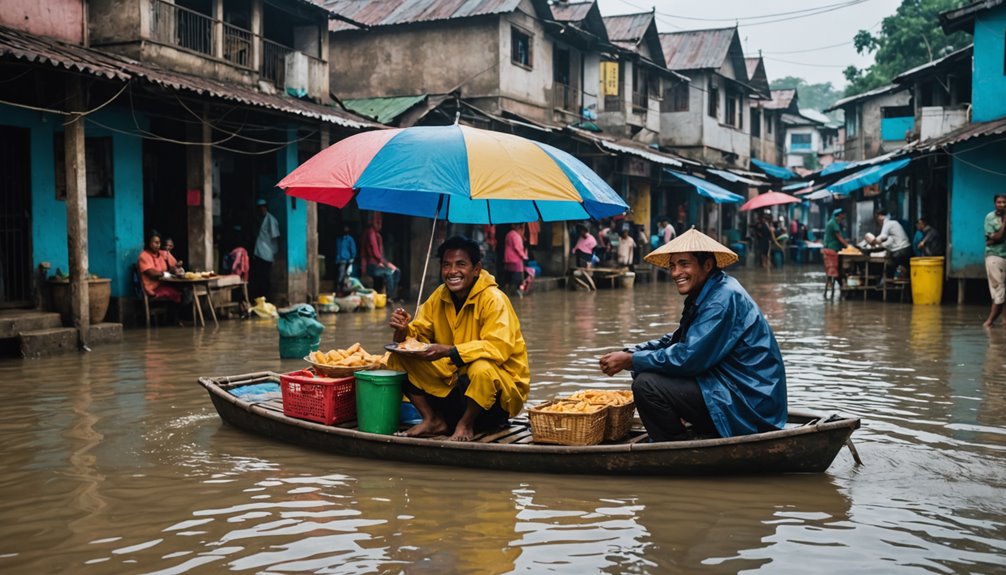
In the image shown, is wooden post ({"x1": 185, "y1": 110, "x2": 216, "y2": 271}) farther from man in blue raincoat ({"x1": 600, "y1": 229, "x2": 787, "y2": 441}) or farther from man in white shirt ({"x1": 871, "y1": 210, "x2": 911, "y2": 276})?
man in white shirt ({"x1": 871, "y1": 210, "x2": 911, "y2": 276})

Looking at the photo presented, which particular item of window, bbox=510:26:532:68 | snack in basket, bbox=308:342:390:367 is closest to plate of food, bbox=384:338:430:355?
snack in basket, bbox=308:342:390:367

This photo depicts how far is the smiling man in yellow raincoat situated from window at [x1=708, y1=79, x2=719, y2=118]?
30.2 metres

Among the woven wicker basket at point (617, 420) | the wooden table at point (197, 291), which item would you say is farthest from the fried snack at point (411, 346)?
the wooden table at point (197, 291)

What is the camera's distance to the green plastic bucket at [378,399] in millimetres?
6023

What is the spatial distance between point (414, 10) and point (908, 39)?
23536 mm

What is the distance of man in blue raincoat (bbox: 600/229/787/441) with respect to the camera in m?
5.46

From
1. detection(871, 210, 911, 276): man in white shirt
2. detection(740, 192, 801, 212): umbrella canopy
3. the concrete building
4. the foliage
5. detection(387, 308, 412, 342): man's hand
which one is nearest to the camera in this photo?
detection(387, 308, 412, 342): man's hand

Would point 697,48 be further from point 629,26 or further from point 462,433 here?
point 462,433

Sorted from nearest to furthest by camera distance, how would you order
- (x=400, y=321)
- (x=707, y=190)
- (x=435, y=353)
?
(x=435, y=353)
(x=400, y=321)
(x=707, y=190)

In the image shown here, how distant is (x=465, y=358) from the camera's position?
5855mm

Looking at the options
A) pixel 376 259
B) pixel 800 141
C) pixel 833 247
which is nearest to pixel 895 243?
pixel 833 247

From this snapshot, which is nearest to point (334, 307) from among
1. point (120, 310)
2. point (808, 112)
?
point (120, 310)

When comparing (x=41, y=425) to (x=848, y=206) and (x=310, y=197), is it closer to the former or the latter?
(x=310, y=197)

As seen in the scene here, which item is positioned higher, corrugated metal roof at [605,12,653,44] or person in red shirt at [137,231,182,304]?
corrugated metal roof at [605,12,653,44]
